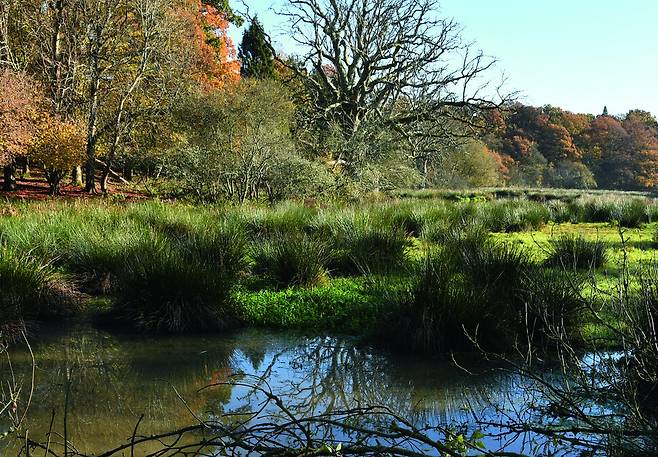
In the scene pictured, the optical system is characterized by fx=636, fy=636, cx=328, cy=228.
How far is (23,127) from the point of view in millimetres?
18719

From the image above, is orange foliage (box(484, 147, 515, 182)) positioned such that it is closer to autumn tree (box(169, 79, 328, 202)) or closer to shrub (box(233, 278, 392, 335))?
autumn tree (box(169, 79, 328, 202))

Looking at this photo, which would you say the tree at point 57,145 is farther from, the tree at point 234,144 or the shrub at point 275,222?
the shrub at point 275,222

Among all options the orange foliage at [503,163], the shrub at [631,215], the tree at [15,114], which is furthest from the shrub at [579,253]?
the orange foliage at [503,163]

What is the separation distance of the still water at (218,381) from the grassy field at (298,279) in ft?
1.27

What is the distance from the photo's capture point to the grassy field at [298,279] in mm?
5891

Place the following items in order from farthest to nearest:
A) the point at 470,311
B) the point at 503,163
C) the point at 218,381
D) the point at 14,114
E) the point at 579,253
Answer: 1. the point at 503,163
2. the point at 14,114
3. the point at 579,253
4. the point at 470,311
5. the point at 218,381

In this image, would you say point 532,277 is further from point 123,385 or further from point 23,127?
point 23,127

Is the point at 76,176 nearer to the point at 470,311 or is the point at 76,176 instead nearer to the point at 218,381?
the point at 218,381

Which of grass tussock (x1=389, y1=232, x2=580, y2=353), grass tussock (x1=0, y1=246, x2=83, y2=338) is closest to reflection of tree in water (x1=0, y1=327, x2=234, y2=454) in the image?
grass tussock (x1=0, y1=246, x2=83, y2=338)

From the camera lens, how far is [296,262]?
27.3 feet

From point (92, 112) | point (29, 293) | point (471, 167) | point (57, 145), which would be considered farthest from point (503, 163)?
point (29, 293)

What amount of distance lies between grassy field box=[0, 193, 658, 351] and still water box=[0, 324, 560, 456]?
39cm

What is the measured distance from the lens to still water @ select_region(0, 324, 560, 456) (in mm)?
4297

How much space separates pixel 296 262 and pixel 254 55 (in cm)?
3455
